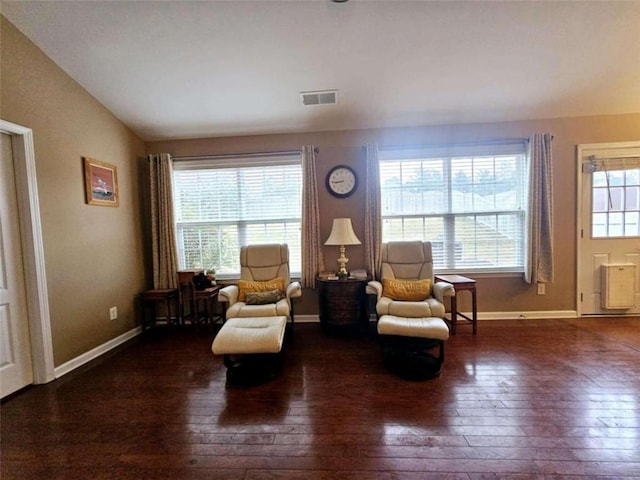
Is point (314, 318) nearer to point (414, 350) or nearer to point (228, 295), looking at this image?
point (228, 295)

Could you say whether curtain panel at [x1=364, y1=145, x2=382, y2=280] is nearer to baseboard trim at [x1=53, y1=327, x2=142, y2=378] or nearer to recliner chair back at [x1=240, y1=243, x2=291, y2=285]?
recliner chair back at [x1=240, y1=243, x2=291, y2=285]

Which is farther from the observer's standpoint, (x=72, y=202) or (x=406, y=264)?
(x=406, y=264)

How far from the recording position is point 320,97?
3.07m

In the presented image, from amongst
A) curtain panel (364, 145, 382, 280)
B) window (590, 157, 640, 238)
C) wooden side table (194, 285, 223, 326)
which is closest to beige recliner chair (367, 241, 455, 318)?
curtain panel (364, 145, 382, 280)

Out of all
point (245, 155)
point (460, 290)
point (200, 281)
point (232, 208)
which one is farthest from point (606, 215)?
point (200, 281)

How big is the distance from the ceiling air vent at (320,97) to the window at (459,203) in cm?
92

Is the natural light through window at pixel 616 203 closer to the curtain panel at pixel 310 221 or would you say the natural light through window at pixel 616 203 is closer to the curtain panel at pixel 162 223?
the curtain panel at pixel 310 221

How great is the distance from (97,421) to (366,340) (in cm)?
230

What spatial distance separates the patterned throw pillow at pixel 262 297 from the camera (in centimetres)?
305

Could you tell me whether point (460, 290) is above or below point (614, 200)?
below

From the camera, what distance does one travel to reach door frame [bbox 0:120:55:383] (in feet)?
7.70

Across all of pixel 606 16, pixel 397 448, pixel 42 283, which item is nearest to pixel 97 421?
pixel 42 283

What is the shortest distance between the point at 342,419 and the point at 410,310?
119 centimetres

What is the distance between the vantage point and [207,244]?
152 inches
